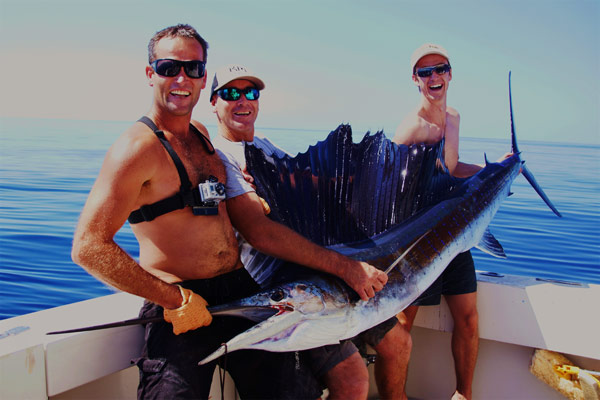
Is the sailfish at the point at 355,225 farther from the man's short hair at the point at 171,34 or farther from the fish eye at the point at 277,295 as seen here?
the man's short hair at the point at 171,34

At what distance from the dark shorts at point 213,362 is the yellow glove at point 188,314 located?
9 cm

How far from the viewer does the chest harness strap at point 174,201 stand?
168cm

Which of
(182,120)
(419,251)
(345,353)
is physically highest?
(182,120)

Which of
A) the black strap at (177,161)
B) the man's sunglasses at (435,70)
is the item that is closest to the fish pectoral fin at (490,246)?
the man's sunglasses at (435,70)

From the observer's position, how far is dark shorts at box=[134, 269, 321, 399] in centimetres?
163

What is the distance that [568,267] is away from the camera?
20.5 feet

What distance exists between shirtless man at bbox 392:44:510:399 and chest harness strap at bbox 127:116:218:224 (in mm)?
1017

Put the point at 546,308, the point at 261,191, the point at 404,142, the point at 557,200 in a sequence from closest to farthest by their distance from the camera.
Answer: the point at 261,191 → the point at 546,308 → the point at 404,142 → the point at 557,200

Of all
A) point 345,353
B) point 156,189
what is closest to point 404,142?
point 345,353

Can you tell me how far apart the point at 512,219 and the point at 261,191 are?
25.2 ft

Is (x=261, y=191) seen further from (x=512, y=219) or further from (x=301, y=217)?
(x=512, y=219)

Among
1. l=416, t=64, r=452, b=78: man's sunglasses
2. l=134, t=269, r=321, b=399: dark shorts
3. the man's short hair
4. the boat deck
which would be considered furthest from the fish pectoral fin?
the man's short hair

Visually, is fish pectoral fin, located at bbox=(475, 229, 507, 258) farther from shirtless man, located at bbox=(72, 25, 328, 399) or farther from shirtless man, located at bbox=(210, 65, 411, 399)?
shirtless man, located at bbox=(72, 25, 328, 399)

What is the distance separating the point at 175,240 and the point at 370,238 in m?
0.81
